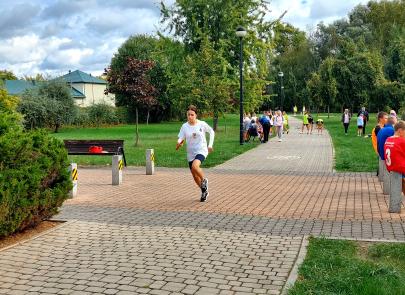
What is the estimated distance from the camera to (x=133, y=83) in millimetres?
25125

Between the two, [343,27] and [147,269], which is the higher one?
[343,27]

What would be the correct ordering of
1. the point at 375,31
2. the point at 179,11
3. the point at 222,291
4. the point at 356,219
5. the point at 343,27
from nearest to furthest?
the point at 222,291
the point at 356,219
the point at 179,11
the point at 375,31
the point at 343,27

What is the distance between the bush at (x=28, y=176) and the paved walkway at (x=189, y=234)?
364 mm

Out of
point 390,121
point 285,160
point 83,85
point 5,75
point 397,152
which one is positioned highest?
point 83,85

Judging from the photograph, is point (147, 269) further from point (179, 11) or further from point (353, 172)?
point (179, 11)

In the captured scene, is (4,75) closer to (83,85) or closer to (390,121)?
(83,85)

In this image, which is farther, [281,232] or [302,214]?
[302,214]

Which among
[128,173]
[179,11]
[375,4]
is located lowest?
[128,173]

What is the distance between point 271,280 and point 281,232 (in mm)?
2037

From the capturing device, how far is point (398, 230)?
23.1ft

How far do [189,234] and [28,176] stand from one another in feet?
7.33

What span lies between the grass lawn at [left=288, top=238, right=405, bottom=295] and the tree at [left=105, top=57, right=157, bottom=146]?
19240 millimetres

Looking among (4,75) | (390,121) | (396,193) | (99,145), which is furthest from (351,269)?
(4,75)

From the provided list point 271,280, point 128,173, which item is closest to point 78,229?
point 271,280
